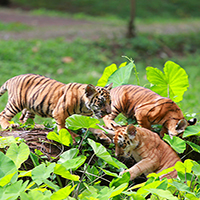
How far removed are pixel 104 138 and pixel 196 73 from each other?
22.3 ft

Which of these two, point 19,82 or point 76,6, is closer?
point 19,82

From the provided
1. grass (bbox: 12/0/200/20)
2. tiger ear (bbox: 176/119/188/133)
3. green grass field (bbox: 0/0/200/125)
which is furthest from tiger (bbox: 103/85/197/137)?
grass (bbox: 12/0/200/20)

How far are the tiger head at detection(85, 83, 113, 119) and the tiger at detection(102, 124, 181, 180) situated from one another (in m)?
0.21

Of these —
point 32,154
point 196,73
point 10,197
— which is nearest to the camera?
point 10,197

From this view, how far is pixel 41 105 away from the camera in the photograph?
290 centimetres

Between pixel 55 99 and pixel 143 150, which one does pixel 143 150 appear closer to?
pixel 143 150

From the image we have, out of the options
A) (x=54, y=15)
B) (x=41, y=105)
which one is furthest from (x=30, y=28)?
(x=41, y=105)

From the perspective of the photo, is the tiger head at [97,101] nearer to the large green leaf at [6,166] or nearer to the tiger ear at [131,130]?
the tiger ear at [131,130]

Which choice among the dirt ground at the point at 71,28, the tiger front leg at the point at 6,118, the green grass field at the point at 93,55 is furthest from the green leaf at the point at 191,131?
the dirt ground at the point at 71,28

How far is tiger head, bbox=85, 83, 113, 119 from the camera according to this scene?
8.64 ft

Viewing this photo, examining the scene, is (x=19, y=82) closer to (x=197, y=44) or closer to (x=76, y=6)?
(x=197, y=44)

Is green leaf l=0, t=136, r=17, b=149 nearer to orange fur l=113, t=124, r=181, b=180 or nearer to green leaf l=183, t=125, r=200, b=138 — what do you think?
orange fur l=113, t=124, r=181, b=180

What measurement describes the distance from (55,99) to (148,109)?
947mm

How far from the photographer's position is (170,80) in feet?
10.7
